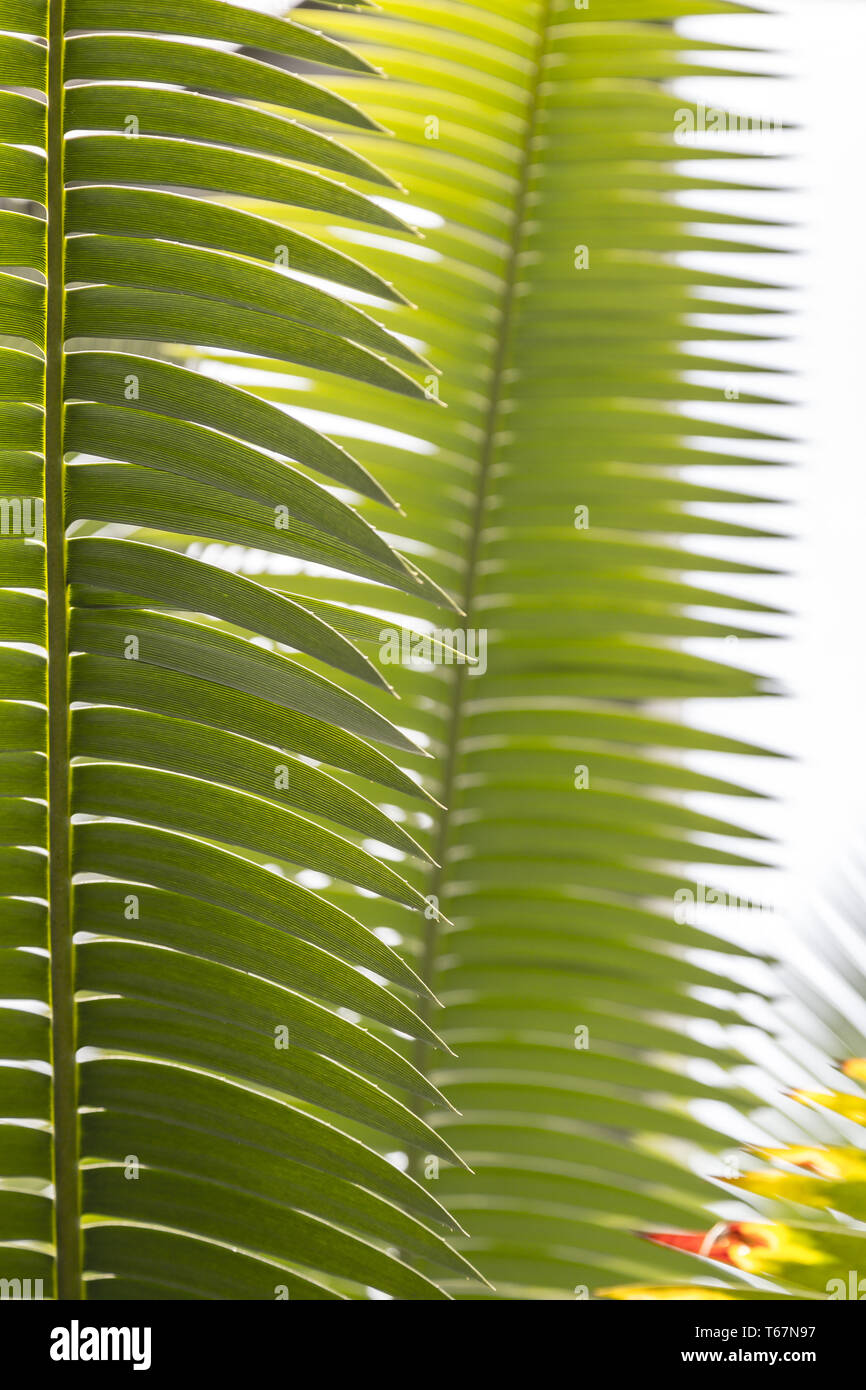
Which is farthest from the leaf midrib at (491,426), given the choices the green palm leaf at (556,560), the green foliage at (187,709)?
the green foliage at (187,709)

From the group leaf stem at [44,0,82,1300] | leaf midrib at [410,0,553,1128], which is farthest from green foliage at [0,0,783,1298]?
leaf midrib at [410,0,553,1128]

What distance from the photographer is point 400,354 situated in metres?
0.45

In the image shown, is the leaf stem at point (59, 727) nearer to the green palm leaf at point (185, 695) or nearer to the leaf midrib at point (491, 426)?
the green palm leaf at point (185, 695)

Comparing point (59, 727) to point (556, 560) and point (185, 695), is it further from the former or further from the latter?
point (556, 560)

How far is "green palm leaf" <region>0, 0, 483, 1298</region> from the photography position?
45 cm

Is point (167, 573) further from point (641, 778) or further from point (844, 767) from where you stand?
point (844, 767)

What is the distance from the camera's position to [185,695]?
1.57 ft

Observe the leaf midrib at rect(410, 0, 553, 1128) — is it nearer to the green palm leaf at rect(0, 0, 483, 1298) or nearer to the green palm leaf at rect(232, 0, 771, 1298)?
the green palm leaf at rect(232, 0, 771, 1298)

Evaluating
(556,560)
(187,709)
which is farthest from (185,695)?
(556,560)

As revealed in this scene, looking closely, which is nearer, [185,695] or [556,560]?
[185,695]

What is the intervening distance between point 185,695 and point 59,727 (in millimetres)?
59

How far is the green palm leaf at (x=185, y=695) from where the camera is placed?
1.48ft

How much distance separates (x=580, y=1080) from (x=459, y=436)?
0.60 metres
